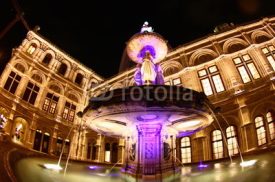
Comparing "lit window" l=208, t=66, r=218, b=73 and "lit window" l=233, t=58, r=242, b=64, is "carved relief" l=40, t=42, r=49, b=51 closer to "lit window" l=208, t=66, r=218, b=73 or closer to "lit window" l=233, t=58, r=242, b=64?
"lit window" l=208, t=66, r=218, b=73

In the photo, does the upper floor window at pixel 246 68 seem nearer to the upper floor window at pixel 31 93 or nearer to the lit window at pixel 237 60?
the lit window at pixel 237 60

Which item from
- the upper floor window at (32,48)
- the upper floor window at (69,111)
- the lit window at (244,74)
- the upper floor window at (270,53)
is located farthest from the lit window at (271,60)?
the upper floor window at (32,48)

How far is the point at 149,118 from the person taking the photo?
7332mm

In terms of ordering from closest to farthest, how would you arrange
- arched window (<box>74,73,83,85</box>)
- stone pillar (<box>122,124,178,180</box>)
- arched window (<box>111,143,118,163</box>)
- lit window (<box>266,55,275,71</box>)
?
stone pillar (<box>122,124,178,180</box>)
lit window (<box>266,55,275,71</box>)
arched window (<box>111,143,118,163</box>)
arched window (<box>74,73,83,85</box>)

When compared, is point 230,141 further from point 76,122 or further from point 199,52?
point 76,122

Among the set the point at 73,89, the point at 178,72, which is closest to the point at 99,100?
the point at 178,72

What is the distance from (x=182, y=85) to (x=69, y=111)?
1189 cm

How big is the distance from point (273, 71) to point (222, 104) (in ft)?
12.5

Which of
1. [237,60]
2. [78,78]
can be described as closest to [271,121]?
[237,60]

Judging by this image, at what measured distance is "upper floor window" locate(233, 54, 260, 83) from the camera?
14.5 meters

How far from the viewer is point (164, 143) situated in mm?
7574

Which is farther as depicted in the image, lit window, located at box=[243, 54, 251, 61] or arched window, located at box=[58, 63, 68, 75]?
arched window, located at box=[58, 63, 68, 75]

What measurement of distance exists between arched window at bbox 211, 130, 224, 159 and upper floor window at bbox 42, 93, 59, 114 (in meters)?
14.7

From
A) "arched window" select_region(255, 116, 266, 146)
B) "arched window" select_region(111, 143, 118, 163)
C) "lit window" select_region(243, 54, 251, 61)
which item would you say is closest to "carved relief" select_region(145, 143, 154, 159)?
"arched window" select_region(255, 116, 266, 146)
